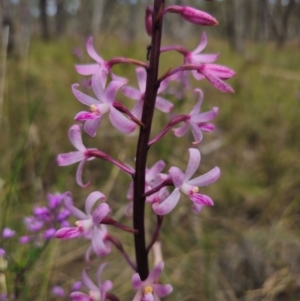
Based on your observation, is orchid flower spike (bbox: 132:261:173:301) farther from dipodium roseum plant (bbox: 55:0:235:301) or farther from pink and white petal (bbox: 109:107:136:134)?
pink and white petal (bbox: 109:107:136:134)

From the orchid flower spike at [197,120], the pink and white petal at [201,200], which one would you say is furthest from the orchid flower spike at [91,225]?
the orchid flower spike at [197,120]

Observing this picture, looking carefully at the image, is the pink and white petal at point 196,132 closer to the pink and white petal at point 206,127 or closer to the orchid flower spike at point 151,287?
the pink and white petal at point 206,127

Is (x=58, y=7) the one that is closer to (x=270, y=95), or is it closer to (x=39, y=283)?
(x=270, y=95)

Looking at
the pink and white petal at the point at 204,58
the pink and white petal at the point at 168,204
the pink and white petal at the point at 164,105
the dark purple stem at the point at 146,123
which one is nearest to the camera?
the pink and white petal at the point at 168,204

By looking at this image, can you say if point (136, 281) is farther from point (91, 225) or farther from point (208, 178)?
point (208, 178)

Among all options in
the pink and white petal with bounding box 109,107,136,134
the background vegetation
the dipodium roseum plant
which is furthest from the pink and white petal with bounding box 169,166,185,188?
the background vegetation

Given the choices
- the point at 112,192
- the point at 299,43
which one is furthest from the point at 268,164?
the point at 299,43

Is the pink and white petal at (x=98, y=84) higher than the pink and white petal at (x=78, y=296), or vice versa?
the pink and white petal at (x=98, y=84)
